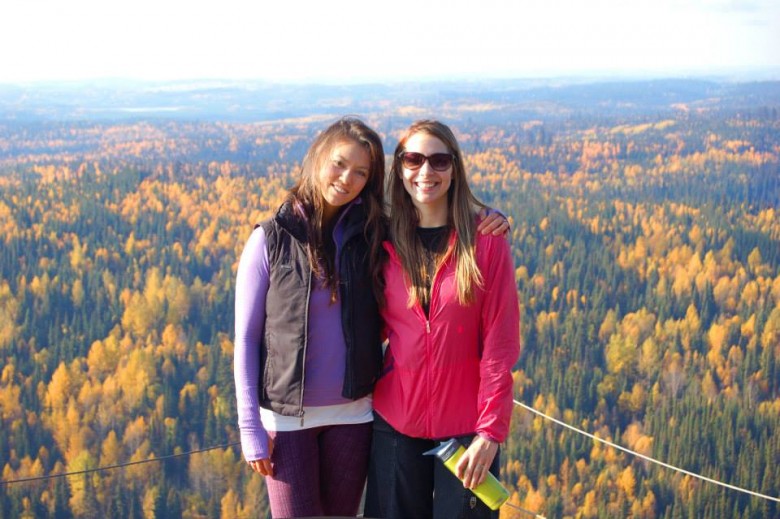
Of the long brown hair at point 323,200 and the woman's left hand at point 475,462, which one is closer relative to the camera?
the woman's left hand at point 475,462

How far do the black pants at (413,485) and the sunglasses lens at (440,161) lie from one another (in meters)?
0.92

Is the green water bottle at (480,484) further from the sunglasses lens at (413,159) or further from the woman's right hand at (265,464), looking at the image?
the sunglasses lens at (413,159)

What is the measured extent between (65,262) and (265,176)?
1505 cm

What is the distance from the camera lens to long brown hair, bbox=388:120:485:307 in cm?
277

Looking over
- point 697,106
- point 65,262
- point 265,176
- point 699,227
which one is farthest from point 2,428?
point 697,106

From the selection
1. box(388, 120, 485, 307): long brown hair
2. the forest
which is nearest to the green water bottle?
box(388, 120, 485, 307): long brown hair

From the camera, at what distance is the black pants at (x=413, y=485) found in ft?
9.33

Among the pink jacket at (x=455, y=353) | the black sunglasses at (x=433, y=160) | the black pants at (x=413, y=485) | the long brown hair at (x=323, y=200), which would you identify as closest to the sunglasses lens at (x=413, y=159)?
the black sunglasses at (x=433, y=160)

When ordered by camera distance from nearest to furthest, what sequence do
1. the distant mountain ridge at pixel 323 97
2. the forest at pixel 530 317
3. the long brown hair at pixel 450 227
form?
the long brown hair at pixel 450 227, the forest at pixel 530 317, the distant mountain ridge at pixel 323 97

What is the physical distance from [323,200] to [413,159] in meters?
0.36

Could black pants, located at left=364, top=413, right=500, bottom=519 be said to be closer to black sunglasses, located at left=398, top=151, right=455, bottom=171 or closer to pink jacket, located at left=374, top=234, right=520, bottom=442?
pink jacket, located at left=374, top=234, right=520, bottom=442

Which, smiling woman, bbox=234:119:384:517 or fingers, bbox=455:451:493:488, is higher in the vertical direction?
smiling woman, bbox=234:119:384:517

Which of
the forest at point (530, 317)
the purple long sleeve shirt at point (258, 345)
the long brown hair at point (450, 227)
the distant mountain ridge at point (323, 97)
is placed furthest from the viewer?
the distant mountain ridge at point (323, 97)

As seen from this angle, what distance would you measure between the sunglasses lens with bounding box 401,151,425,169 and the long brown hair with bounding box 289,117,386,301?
110mm
